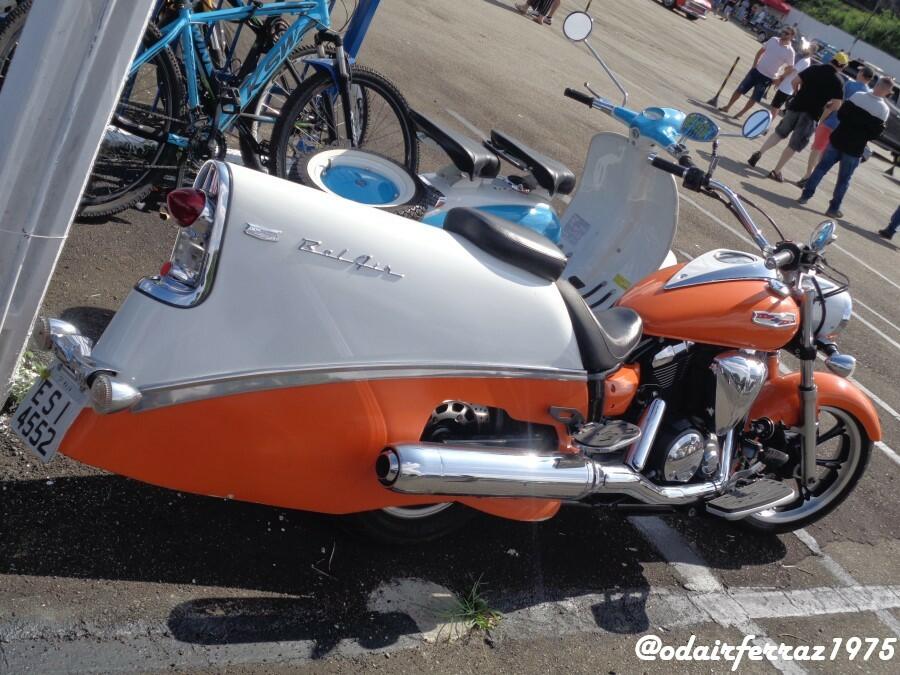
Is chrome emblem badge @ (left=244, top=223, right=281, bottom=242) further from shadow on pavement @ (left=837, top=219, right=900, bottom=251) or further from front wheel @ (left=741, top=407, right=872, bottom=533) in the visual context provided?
shadow on pavement @ (left=837, top=219, right=900, bottom=251)

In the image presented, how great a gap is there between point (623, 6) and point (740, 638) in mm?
25278

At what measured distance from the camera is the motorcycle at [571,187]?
168 inches

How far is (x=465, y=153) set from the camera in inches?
168

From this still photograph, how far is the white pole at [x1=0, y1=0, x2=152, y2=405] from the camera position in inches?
96.0

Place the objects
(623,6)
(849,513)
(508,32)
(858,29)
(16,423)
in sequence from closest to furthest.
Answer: (16,423) → (849,513) → (508,32) → (623,6) → (858,29)

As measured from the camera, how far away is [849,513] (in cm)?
470

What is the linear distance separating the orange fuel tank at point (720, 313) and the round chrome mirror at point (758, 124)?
0.61 metres

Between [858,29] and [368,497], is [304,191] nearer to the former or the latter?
[368,497]

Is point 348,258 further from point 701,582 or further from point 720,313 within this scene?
point 701,582

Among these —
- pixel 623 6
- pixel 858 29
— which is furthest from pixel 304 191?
pixel 858 29

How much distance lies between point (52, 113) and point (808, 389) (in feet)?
9.80

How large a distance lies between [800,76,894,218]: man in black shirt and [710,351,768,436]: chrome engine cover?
954 cm

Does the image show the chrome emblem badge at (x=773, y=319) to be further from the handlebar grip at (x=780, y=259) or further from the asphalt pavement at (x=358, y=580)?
the asphalt pavement at (x=358, y=580)

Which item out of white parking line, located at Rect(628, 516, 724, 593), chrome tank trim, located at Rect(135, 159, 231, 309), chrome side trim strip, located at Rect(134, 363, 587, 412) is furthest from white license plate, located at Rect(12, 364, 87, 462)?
white parking line, located at Rect(628, 516, 724, 593)
